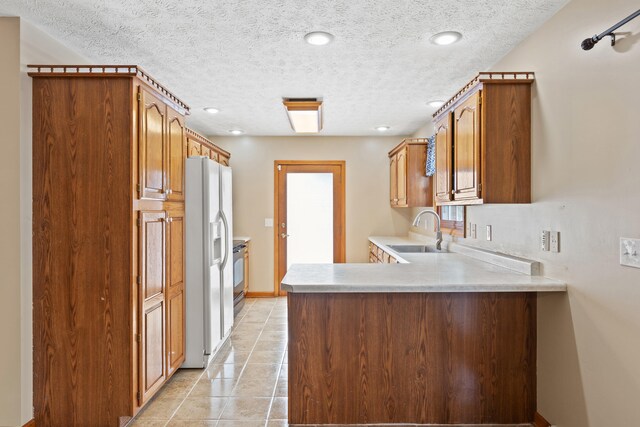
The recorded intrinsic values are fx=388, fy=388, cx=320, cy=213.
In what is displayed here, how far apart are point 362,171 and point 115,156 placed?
4017 mm

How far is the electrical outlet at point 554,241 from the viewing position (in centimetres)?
215

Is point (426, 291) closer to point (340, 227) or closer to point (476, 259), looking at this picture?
point (476, 259)

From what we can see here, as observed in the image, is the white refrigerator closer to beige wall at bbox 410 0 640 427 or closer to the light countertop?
the light countertop

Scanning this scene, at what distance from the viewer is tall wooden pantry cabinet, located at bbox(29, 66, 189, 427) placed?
229cm

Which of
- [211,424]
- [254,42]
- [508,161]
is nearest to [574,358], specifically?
[508,161]

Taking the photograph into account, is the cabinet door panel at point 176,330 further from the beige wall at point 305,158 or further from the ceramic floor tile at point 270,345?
the beige wall at point 305,158

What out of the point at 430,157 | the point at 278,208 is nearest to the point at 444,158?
the point at 430,157

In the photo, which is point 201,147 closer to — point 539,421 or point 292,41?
point 292,41

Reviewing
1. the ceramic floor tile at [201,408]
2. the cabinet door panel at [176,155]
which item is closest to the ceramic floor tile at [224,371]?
the ceramic floor tile at [201,408]

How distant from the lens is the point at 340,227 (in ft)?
19.3

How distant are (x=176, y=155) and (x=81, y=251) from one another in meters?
1.02

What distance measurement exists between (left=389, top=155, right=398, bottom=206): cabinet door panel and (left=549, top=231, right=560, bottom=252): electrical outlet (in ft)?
10.4

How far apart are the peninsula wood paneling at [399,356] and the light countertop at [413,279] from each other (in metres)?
0.11

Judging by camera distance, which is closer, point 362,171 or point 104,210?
point 104,210
